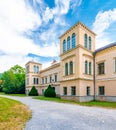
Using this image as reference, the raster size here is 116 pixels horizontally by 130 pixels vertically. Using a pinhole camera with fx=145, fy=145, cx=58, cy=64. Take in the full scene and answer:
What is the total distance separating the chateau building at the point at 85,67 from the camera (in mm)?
19750

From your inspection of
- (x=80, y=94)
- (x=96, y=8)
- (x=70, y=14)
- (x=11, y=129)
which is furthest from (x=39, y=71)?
(x=11, y=129)

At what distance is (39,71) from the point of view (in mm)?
42844

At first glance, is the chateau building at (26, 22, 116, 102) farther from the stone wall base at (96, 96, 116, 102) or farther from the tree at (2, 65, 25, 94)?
the tree at (2, 65, 25, 94)

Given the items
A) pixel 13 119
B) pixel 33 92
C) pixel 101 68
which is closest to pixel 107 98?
pixel 101 68

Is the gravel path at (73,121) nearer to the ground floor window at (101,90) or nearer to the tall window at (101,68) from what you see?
the ground floor window at (101,90)

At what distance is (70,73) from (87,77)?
8.75 feet

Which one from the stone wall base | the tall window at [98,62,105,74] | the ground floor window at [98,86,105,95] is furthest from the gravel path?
the tall window at [98,62,105,74]

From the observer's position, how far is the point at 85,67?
21328 millimetres

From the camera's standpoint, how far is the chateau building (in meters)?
19.8

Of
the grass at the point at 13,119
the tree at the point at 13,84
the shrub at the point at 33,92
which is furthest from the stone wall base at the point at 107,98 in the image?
the tree at the point at 13,84

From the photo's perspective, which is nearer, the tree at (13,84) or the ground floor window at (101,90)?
the ground floor window at (101,90)

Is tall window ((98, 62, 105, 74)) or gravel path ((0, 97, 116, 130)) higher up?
tall window ((98, 62, 105, 74))

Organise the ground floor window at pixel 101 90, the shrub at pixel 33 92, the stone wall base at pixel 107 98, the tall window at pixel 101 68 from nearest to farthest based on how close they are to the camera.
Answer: the stone wall base at pixel 107 98, the ground floor window at pixel 101 90, the tall window at pixel 101 68, the shrub at pixel 33 92

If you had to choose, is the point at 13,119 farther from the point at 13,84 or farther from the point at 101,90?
the point at 13,84
